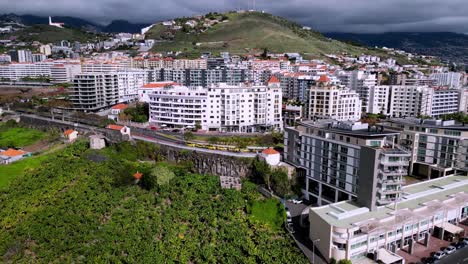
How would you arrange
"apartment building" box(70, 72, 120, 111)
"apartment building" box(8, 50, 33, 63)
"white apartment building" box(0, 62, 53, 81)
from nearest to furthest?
"apartment building" box(70, 72, 120, 111), "white apartment building" box(0, 62, 53, 81), "apartment building" box(8, 50, 33, 63)

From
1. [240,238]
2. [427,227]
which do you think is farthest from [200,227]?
[427,227]

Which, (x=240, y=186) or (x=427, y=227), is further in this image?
(x=240, y=186)

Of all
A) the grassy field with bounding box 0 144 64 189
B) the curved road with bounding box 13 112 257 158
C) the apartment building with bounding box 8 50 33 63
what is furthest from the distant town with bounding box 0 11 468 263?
the apartment building with bounding box 8 50 33 63

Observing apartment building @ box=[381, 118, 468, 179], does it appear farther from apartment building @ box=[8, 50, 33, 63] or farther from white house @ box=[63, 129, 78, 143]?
apartment building @ box=[8, 50, 33, 63]

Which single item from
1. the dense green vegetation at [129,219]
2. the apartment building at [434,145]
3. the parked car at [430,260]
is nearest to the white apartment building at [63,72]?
the dense green vegetation at [129,219]

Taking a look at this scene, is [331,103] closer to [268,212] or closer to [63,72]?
[268,212]

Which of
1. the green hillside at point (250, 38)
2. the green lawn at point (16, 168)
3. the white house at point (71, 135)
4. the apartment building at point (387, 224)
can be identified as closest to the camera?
the apartment building at point (387, 224)

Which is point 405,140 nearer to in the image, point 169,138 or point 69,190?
point 169,138

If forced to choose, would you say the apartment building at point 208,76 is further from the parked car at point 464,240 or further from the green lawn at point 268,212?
the parked car at point 464,240
